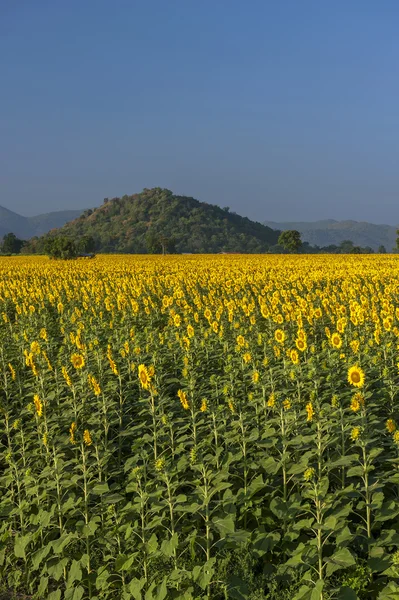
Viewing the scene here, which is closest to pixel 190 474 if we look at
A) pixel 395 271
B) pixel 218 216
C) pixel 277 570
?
pixel 277 570

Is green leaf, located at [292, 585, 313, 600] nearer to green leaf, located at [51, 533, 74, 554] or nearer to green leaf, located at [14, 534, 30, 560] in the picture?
green leaf, located at [51, 533, 74, 554]

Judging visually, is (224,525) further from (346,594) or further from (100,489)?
(100,489)

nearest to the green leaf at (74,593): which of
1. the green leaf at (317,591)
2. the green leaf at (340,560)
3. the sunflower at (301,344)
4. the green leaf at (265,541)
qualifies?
the green leaf at (265,541)

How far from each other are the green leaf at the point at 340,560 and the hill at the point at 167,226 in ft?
421

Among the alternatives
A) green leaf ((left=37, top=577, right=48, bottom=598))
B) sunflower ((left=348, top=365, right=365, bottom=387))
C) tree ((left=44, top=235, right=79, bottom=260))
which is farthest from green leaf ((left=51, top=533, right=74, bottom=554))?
tree ((left=44, top=235, right=79, bottom=260))

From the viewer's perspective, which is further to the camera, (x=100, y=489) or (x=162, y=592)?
(x=100, y=489)

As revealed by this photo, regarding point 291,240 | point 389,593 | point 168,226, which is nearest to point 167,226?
point 168,226

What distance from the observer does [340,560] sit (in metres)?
4.05

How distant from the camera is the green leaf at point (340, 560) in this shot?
400 centimetres

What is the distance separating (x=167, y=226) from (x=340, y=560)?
156 meters

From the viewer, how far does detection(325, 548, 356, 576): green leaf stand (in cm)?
400

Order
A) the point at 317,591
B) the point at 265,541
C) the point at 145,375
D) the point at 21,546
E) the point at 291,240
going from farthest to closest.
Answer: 1. the point at 291,240
2. the point at 145,375
3. the point at 21,546
4. the point at 265,541
5. the point at 317,591

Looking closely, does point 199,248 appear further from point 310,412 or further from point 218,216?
point 310,412

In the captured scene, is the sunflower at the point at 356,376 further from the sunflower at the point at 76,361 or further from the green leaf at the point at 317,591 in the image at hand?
the sunflower at the point at 76,361
